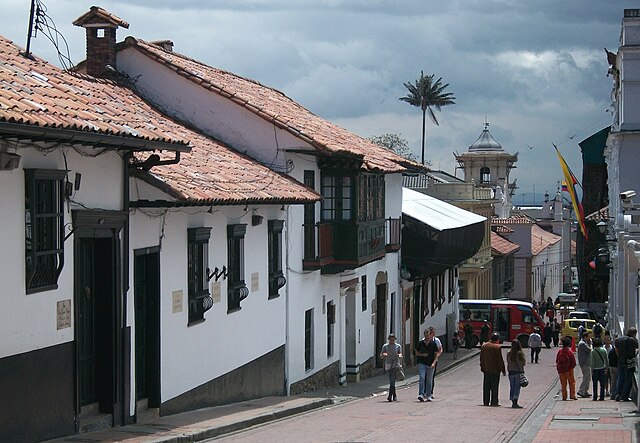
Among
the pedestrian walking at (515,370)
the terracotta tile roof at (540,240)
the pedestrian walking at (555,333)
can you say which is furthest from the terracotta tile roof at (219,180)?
the terracotta tile roof at (540,240)

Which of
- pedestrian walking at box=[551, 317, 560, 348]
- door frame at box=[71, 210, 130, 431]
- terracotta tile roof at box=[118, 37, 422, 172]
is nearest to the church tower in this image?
pedestrian walking at box=[551, 317, 560, 348]

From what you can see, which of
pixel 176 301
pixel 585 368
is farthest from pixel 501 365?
pixel 176 301

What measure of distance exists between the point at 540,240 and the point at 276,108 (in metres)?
64.7

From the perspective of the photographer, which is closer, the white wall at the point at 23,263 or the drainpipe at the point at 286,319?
the white wall at the point at 23,263

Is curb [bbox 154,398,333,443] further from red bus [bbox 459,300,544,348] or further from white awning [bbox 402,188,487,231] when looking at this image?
red bus [bbox 459,300,544,348]

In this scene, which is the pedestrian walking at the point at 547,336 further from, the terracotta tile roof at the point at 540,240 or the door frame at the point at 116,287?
the door frame at the point at 116,287

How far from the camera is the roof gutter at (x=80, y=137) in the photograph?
35.0 feet

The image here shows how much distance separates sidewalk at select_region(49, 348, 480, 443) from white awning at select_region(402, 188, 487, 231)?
1117 cm

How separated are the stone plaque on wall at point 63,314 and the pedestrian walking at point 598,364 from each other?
12.7 metres

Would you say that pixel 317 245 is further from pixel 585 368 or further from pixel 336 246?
pixel 585 368

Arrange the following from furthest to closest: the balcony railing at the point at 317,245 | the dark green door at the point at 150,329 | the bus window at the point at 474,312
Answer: the bus window at the point at 474,312 < the balcony railing at the point at 317,245 < the dark green door at the point at 150,329

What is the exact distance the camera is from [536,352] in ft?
130

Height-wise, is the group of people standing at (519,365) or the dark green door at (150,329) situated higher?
the dark green door at (150,329)

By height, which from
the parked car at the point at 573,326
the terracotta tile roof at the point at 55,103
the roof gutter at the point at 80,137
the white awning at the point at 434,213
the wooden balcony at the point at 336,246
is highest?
the terracotta tile roof at the point at 55,103
